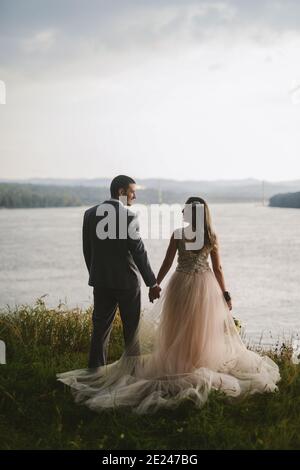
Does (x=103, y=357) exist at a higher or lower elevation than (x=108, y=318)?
lower

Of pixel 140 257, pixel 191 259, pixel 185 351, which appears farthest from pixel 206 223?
pixel 185 351

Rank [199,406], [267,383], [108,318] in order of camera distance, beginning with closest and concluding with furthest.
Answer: [199,406]
[267,383]
[108,318]

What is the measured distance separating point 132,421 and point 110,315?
3.22 ft

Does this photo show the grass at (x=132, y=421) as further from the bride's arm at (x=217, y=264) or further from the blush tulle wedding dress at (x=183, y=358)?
the bride's arm at (x=217, y=264)

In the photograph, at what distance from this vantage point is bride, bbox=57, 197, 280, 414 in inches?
173

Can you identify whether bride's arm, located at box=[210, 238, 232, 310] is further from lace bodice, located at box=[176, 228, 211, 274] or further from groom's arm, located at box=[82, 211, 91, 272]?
groom's arm, located at box=[82, 211, 91, 272]

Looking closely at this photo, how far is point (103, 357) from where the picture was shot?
16.0 feet

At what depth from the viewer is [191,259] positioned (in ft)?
15.3

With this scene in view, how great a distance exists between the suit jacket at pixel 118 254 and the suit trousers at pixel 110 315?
0.08 m

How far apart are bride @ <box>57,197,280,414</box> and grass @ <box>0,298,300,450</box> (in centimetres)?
13

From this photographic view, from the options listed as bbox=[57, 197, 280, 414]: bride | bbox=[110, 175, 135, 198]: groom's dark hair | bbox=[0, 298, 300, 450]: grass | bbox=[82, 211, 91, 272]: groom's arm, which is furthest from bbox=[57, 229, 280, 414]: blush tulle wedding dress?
bbox=[82, 211, 91, 272]: groom's arm

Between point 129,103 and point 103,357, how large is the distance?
30.4m
